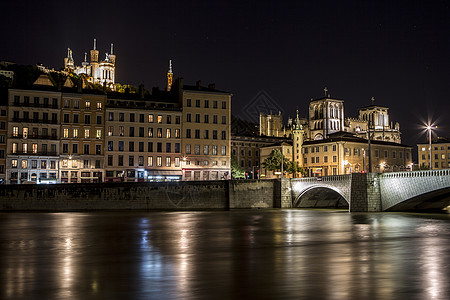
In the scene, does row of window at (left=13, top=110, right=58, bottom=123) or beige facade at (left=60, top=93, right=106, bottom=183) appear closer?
row of window at (left=13, top=110, right=58, bottom=123)

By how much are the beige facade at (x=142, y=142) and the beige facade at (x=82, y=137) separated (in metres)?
1.51

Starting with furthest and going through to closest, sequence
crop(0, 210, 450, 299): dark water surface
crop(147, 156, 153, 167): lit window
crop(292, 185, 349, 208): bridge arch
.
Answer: crop(147, 156, 153, 167): lit window
crop(292, 185, 349, 208): bridge arch
crop(0, 210, 450, 299): dark water surface

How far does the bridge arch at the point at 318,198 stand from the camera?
68688mm

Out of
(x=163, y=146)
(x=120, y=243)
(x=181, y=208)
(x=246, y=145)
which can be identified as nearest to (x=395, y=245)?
(x=120, y=243)

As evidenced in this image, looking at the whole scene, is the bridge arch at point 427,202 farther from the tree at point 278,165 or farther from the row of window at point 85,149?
the tree at point 278,165

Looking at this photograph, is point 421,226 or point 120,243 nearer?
point 120,243

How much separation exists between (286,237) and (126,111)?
58447 mm

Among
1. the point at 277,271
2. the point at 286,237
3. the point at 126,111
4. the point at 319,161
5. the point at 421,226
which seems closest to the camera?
the point at 277,271

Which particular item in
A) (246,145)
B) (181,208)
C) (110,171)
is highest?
(246,145)

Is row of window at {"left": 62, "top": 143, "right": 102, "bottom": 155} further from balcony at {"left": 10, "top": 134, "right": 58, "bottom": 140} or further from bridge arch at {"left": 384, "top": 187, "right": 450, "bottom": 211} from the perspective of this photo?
bridge arch at {"left": 384, "top": 187, "right": 450, "bottom": 211}

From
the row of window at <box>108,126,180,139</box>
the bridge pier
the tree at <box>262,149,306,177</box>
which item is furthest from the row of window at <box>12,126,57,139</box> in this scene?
the tree at <box>262,149,306,177</box>

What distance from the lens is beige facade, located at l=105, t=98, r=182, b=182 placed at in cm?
8406

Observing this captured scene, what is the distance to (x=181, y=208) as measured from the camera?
233 ft

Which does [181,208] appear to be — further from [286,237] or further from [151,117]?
[286,237]
